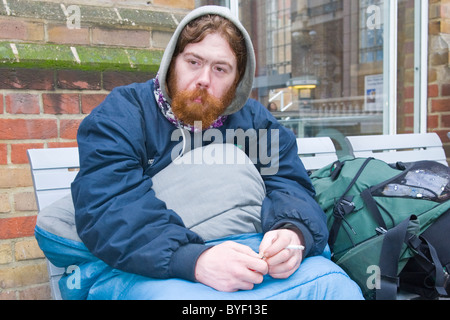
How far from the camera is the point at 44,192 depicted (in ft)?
5.72

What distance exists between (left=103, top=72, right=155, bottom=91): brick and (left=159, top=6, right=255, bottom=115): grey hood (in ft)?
2.48

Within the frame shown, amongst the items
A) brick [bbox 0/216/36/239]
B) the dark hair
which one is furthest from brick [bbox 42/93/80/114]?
the dark hair

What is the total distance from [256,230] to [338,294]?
1.26 ft

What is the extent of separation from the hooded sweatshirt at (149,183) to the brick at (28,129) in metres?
0.76

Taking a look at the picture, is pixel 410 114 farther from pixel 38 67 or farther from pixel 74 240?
pixel 74 240

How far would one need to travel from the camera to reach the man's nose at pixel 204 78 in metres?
1.51

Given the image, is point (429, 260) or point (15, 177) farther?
point (15, 177)

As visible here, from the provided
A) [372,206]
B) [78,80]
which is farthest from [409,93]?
[78,80]

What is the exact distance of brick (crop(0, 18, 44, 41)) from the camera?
78.4 inches

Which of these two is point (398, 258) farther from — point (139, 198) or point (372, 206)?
point (139, 198)

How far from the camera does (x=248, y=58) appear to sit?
165 centimetres

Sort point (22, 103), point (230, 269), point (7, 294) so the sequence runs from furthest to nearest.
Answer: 1. point (7, 294)
2. point (22, 103)
3. point (230, 269)

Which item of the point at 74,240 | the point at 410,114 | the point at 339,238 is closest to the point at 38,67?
the point at 74,240

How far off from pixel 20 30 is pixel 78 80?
0.34 m
